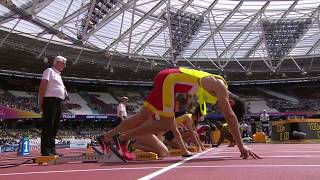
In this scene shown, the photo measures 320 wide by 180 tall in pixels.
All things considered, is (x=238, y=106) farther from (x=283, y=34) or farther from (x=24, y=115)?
(x=24, y=115)

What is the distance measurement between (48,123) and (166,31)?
30.5 meters

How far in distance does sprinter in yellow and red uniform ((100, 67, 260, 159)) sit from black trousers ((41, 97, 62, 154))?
1.00 metres

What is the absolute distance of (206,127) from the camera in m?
14.7

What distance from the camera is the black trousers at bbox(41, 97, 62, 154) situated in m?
7.14

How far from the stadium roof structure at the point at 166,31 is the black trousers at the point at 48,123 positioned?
19.3 m

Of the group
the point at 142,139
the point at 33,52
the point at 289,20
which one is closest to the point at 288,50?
the point at 289,20

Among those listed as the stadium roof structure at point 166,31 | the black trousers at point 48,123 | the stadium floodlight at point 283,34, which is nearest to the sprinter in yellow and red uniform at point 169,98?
the black trousers at point 48,123

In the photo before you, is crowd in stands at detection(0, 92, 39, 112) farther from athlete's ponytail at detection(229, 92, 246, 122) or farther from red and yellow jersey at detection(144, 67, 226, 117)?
athlete's ponytail at detection(229, 92, 246, 122)

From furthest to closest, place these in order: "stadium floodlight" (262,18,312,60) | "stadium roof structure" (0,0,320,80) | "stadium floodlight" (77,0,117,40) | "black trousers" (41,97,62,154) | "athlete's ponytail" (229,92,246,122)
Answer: "stadium floodlight" (262,18,312,60) → "stadium roof structure" (0,0,320,80) → "stadium floodlight" (77,0,117,40) → "black trousers" (41,97,62,154) → "athlete's ponytail" (229,92,246,122)

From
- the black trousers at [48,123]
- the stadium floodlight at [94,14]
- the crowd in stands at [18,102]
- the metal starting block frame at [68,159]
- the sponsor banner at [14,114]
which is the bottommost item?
the metal starting block frame at [68,159]

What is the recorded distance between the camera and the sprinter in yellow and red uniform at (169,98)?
6058 mm

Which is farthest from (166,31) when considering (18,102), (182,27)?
(18,102)

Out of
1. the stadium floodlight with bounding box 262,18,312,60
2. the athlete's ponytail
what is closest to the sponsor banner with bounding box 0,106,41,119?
the stadium floodlight with bounding box 262,18,312,60

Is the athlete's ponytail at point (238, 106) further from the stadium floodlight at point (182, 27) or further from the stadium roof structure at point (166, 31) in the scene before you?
the stadium floodlight at point (182, 27)
